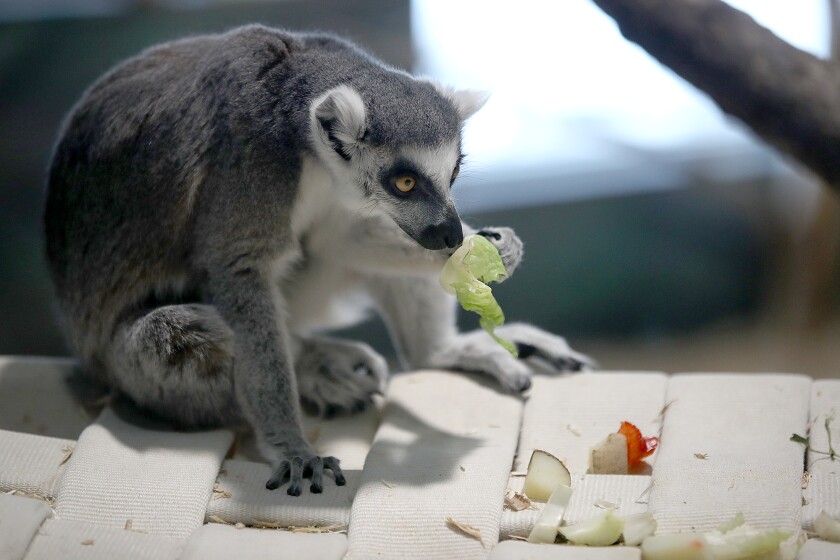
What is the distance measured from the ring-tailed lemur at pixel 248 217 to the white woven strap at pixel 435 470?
0.16m

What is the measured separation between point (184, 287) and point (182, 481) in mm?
852

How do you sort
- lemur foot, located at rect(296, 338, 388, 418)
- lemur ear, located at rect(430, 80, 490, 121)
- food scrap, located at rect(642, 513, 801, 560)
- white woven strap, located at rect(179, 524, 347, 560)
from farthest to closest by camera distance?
1. lemur foot, located at rect(296, 338, 388, 418)
2. lemur ear, located at rect(430, 80, 490, 121)
3. white woven strap, located at rect(179, 524, 347, 560)
4. food scrap, located at rect(642, 513, 801, 560)

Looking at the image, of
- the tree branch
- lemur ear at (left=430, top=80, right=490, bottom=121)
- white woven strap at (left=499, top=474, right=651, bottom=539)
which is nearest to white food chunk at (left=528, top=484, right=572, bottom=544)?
white woven strap at (left=499, top=474, right=651, bottom=539)

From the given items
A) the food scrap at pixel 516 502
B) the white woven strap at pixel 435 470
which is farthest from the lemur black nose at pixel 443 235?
the food scrap at pixel 516 502

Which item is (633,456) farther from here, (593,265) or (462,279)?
(593,265)

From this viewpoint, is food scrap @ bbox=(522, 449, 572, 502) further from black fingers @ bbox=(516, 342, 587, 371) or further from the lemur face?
black fingers @ bbox=(516, 342, 587, 371)

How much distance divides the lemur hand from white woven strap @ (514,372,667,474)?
2.17 feet

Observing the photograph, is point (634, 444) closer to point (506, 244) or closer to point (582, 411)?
point (582, 411)

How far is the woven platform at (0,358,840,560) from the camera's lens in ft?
8.34

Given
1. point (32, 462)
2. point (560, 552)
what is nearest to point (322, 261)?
point (32, 462)

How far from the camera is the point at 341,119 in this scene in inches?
118

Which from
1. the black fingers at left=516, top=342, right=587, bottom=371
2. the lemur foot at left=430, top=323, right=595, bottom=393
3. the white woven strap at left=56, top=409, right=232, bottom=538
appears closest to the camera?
the white woven strap at left=56, top=409, right=232, bottom=538

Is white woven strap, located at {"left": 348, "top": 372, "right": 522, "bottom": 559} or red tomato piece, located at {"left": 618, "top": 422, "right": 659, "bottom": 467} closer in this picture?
white woven strap, located at {"left": 348, "top": 372, "right": 522, "bottom": 559}

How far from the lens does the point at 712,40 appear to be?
343 centimetres
